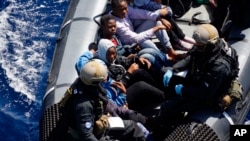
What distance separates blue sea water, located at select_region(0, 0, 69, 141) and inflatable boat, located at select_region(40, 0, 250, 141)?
905 millimetres

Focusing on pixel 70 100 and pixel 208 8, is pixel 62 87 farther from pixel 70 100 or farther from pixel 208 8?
pixel 208 8

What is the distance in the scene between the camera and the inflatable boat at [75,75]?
5.04 metres

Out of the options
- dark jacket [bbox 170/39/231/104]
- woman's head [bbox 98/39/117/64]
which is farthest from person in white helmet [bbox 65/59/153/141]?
dark jacket [bbox 170/39/231/104]

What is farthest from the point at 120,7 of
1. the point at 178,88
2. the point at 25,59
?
the point at 25,59

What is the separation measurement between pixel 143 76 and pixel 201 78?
81 cm

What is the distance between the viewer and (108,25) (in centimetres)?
545

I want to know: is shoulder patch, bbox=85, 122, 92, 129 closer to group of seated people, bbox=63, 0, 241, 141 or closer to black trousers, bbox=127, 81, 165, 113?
group of seated people, bbox=63, 0, 241, 141

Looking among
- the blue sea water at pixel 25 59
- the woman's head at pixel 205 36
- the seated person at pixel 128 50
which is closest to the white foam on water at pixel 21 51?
the blue sea water at pixel 25 59

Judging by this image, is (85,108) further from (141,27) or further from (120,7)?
(141,27)

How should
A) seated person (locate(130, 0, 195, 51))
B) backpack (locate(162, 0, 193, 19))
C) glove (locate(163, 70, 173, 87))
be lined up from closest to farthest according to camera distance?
glove (locate(163, 70, 173, 87)) < seated person (locate(130, 0, 195, 51)) < backpack (locate(162, 0, 193, 19))

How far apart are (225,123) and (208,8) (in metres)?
2.15

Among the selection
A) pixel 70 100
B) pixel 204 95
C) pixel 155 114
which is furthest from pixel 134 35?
pixel 70 100

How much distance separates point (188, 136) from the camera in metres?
5.03

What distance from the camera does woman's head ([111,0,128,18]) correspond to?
5.64 m
